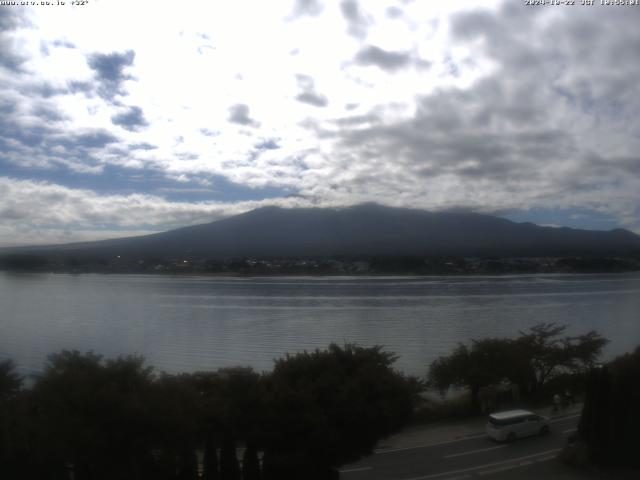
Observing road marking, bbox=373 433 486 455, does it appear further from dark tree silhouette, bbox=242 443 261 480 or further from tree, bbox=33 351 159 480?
tree, bbox=33 351 159 480

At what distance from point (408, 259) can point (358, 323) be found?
2227 cm

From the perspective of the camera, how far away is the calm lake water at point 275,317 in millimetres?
14250

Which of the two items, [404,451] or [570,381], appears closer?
[404,451]

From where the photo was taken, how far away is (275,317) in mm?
21375

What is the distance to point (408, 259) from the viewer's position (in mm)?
41250

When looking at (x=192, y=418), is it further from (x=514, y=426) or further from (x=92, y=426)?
(x=514, y=426)

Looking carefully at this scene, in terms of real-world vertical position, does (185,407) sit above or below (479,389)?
above

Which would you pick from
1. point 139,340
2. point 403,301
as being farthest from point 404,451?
point 403,301

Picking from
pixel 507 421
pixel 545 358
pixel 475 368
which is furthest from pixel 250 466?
pixel 545 358

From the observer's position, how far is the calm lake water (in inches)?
561

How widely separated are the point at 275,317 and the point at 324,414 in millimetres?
16330

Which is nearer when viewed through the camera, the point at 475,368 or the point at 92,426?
the point at 92,426

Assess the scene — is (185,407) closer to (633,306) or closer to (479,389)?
(479,389)

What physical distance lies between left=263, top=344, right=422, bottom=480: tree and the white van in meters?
1.50
